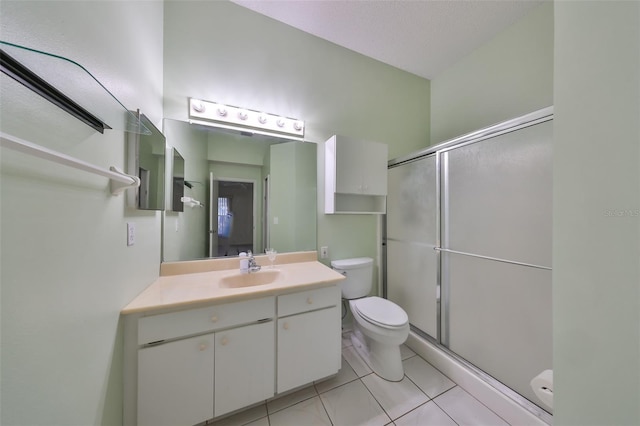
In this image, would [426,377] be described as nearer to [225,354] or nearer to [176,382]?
[225,354]

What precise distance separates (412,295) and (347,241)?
788 mm

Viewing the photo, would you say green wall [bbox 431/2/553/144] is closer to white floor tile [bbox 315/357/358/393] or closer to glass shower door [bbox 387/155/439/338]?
glass shower door [bbox 387/155/439/338]

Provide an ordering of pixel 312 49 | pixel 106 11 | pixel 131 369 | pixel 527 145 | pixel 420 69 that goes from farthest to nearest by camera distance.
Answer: pixel 420 69, pixel 312 49, pixel 527 145, pixel 131 369, pixel 106 11

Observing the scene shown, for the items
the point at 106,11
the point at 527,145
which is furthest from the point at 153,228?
the point at 527,145

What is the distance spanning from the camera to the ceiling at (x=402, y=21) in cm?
162

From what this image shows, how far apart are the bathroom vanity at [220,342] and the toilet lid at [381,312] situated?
32cm

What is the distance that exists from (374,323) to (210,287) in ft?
3.83

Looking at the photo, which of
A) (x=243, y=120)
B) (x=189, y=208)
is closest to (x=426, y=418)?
(x=189, y=208)

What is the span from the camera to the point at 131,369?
961 millimetres

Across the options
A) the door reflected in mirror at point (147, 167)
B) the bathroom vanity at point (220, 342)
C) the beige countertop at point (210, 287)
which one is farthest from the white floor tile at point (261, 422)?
the door reflected in mirror at point (147, 167)

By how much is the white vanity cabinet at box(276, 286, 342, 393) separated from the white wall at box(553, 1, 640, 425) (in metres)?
1.07

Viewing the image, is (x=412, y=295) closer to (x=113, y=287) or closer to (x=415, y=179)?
(x=415, y=179)

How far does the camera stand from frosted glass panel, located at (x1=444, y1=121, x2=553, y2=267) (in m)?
1.15

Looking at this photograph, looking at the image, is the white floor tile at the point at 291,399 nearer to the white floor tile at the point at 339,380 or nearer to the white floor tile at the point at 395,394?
the white floor tile at the point at 339,380
